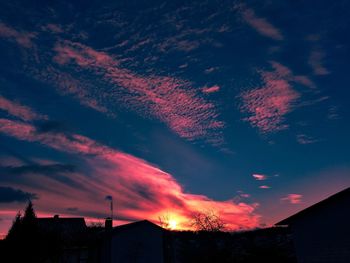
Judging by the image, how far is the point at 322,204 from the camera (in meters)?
20.3

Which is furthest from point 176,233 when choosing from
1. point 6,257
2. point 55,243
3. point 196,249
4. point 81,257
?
point 6,257

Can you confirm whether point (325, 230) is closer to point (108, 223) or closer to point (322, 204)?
point (322, 204)

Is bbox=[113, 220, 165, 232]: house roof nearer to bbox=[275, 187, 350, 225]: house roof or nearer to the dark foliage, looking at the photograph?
the dark foliage

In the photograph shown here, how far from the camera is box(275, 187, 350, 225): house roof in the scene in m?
19.0

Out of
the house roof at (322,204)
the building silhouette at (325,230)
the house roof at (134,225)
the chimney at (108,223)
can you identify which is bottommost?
the building silhouette at (325,230)

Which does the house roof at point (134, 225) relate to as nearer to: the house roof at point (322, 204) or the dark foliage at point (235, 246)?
the dark foliage at point (235, 246)

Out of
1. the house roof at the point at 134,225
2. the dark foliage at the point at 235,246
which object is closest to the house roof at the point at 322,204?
the dark foliage at the point at 235,246

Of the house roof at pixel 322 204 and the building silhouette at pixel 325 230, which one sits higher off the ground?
the house roof at pixel 322 204

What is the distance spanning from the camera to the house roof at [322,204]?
18969 mm

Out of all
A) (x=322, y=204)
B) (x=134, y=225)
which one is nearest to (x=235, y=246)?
(x=134, y=225)

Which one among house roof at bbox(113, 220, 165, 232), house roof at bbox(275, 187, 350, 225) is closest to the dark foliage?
house roof at bbox(113, 220, 165, 232)

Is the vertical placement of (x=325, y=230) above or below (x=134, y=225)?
below

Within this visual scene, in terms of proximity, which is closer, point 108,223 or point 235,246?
point 108,223

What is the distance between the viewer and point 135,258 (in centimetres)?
3719
